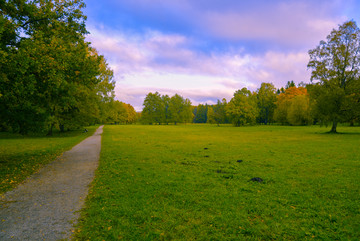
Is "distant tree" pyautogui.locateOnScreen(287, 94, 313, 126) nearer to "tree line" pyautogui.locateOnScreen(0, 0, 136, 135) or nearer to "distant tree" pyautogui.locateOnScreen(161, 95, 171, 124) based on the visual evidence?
"distant tree" pyautogui.locateOnScreen(161, 95, 171, 124)

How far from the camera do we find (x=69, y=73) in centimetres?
1059

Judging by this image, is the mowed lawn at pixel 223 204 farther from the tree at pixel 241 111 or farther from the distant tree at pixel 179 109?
the distant tree at pixel 179 109

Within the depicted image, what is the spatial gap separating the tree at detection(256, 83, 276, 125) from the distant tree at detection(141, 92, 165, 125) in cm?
4587

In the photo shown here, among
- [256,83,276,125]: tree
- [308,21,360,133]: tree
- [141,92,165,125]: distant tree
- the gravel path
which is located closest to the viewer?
the gravel path

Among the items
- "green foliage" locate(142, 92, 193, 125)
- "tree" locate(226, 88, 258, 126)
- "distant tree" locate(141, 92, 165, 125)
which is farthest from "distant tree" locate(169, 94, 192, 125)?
"tree" locate(226, 88, 258, 126)

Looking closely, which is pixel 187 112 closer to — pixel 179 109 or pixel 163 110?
pixel 179 109

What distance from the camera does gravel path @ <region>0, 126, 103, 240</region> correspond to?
4.24 m

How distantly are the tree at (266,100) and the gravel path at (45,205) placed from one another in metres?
86.0

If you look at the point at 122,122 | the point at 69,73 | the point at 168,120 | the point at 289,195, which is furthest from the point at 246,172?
the point at 122,122

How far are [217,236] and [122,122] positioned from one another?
4610 inches

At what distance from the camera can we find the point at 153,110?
98.2 m

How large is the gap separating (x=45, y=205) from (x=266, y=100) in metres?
90.1

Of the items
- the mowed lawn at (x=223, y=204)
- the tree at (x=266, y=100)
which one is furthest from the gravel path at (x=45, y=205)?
the tree at (x=266, y=100)

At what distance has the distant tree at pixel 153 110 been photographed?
97.1m
